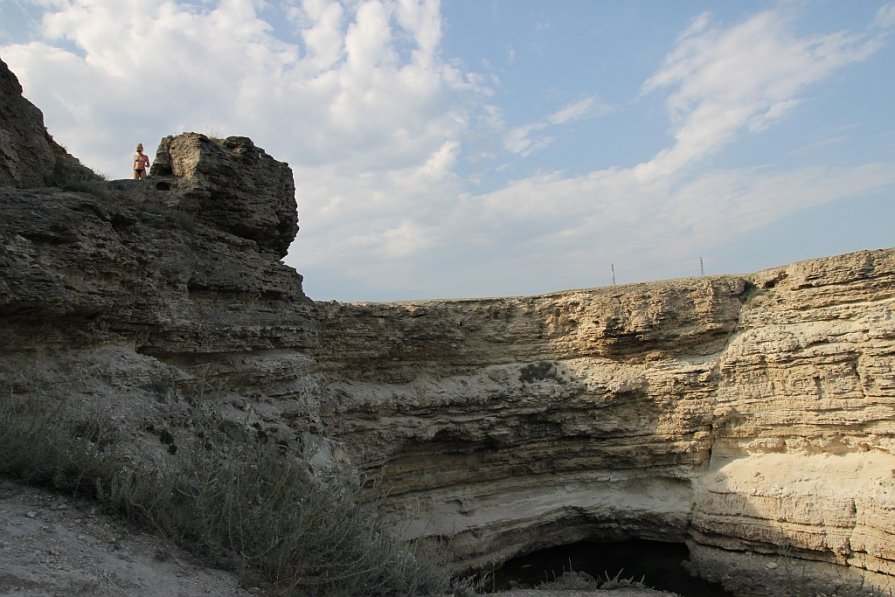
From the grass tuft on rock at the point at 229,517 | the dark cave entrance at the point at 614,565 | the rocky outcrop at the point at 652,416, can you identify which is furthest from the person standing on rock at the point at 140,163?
the dark cave entrance at the point at 614,565

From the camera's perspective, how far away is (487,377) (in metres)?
16.3

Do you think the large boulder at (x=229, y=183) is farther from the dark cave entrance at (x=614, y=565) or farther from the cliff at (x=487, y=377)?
the dark cave entrance at (x=614, y=565)

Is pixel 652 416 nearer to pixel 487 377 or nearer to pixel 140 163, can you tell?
pixel 487 377

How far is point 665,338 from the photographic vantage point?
15.8 metres

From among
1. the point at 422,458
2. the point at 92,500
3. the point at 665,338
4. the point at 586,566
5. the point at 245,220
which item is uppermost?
the point at 245,220

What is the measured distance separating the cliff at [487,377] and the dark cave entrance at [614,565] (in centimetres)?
39

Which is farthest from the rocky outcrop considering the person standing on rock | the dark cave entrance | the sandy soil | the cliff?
the sandy soil

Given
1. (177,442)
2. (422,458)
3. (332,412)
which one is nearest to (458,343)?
(422,458)

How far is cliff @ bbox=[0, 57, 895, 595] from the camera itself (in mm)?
8656

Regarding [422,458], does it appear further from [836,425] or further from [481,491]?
[836,425]

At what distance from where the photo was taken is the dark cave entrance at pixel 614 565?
1446 cm

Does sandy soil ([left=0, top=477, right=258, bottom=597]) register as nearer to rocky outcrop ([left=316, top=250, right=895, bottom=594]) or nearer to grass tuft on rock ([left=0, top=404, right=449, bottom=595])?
grass tuft on rock ([left=0, top=404, right=449, bottom=595])

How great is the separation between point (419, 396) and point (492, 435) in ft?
7.30

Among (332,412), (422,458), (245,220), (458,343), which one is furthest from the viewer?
(458,343)
